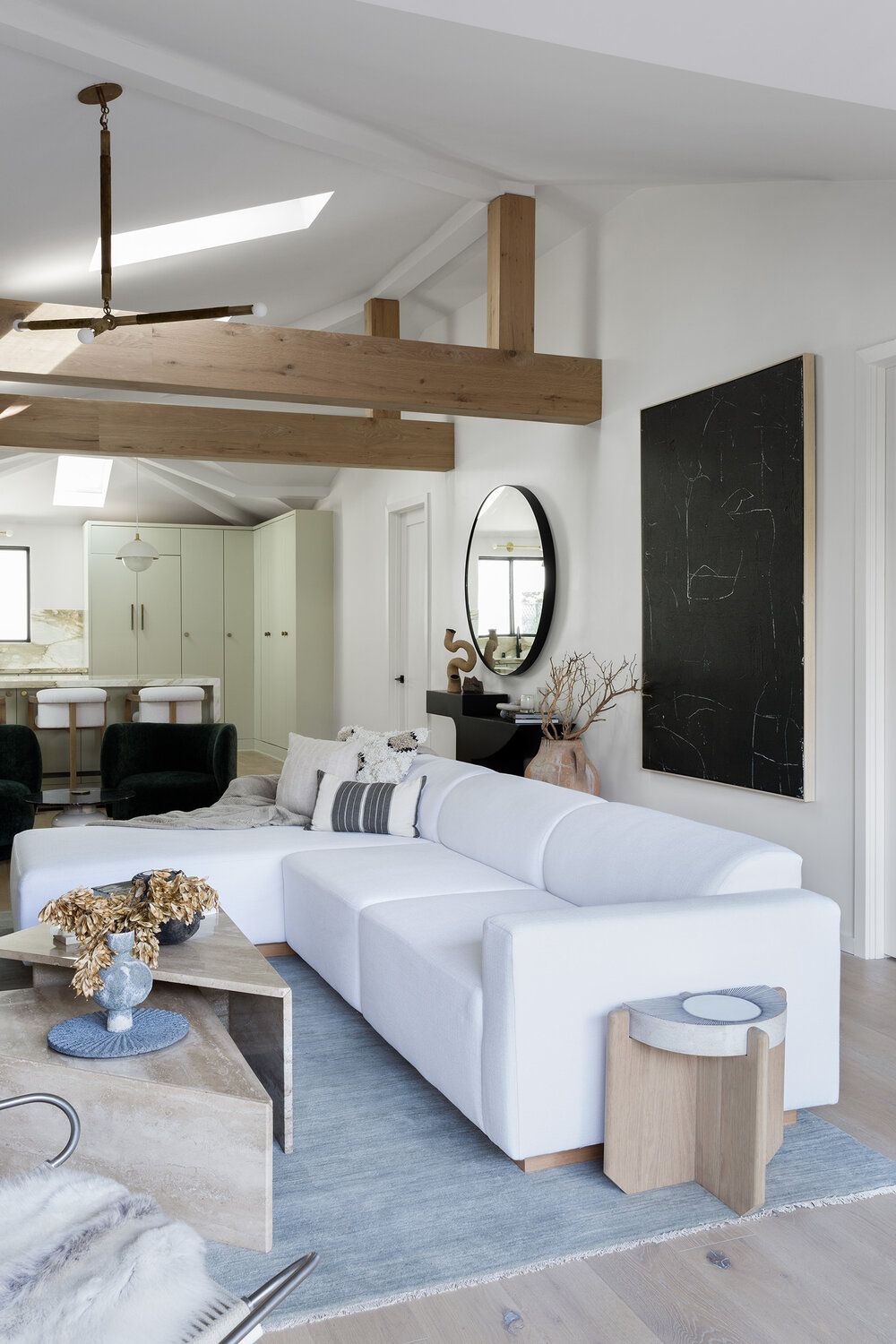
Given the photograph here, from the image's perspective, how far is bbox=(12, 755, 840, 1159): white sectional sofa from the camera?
2.36m

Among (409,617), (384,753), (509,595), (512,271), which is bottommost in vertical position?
(384,753)

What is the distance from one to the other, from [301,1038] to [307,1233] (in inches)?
42.0

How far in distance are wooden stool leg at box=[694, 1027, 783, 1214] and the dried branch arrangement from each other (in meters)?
3.02

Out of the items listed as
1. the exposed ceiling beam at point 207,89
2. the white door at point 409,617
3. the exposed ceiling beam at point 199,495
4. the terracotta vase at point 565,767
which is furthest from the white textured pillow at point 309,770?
the exposed ceiling beam at point 199,495

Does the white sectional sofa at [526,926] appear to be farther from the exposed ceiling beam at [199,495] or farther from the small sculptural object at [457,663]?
the exposed ceiling beam at [199,495]

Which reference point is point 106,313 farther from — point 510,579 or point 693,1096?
point 693,1096

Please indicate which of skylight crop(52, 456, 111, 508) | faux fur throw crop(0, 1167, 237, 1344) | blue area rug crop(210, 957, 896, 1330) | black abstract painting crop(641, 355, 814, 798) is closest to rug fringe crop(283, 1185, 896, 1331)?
blue area rug crop(210, 957, 896, 1330)

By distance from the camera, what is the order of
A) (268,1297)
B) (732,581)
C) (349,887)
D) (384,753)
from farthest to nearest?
(384,753)
(732,581)
(349,887)
(268,1297)

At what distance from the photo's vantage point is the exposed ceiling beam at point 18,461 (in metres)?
9.56

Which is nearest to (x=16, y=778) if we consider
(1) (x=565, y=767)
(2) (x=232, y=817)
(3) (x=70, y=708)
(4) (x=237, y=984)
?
(3) (x=70, y=708)

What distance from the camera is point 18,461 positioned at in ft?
31.9

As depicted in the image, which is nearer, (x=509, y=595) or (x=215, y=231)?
(x=215, y=231)

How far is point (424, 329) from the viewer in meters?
8.01

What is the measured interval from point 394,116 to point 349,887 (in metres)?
2.70
